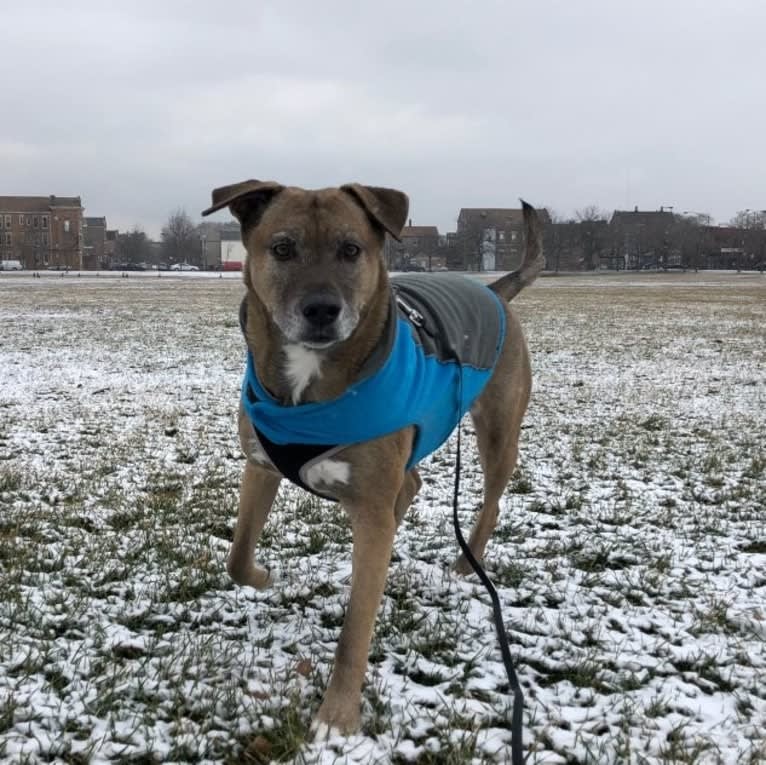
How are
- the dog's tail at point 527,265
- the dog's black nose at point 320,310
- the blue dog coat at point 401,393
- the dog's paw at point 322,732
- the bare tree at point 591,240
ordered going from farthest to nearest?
the bare tree at point 591,240, the dog's tail at point 527,265, the blue dog coat at point 401,393, the dog's black nose at point 320,310, the dog's paw at point 322,732

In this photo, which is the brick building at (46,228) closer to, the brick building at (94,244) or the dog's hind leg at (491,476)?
the brick building at (94,244)

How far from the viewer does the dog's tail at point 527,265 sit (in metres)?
4.75

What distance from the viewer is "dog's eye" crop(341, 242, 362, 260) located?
290 centimetres

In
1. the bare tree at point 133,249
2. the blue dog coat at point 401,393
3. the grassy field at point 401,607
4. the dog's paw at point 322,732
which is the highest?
the bare tree at point 133,249

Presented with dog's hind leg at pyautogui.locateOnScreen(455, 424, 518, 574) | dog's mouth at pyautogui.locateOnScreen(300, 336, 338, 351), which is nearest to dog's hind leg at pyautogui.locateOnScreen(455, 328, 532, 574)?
dog's hind leg at pyautogui.locateOnScreen(455, 424, 518, 574)

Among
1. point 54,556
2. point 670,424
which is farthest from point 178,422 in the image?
point 670,424

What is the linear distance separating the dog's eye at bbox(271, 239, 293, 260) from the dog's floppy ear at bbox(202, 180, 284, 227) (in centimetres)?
38

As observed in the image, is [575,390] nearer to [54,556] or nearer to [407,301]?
[407,301]

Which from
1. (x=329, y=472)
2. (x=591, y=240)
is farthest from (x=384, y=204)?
(x=591, y=240)

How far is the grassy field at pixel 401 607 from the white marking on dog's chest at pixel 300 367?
1223mm

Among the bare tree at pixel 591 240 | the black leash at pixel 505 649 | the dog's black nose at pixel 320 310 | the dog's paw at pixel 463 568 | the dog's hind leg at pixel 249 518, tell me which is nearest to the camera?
the black leash at pixel 505 649

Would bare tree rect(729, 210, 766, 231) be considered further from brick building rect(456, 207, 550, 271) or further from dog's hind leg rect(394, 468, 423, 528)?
dog's hind leg rect(394, 468, 423, 528)

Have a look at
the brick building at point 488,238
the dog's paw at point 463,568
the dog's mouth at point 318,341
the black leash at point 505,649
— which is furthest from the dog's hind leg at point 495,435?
the brick building at point 488,238

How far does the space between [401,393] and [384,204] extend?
3.18 ft
